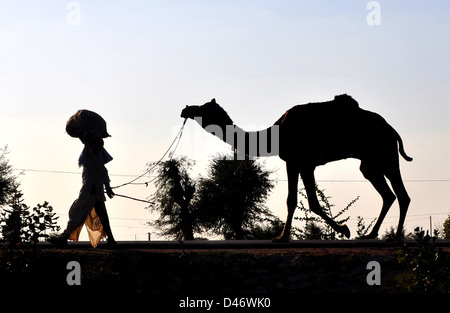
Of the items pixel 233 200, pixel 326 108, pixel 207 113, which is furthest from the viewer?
pixel 233 200

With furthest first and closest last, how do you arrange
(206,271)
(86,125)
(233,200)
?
(233,200), (86,125), (206,271)

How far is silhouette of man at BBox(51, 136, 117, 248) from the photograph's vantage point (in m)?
17.3

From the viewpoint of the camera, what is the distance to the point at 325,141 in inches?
732

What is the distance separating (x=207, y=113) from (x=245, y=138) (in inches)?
37.1

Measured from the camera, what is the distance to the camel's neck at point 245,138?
62.0 ft

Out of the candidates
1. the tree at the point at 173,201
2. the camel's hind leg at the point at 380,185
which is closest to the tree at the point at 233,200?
the tree at the point at 173,201

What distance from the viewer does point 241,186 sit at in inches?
2354

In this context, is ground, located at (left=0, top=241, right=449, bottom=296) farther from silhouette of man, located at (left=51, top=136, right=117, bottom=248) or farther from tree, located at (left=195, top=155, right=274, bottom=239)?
tree, located at (left=195, top=155, right=274, bottom=239)

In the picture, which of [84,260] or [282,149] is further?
[282,149]

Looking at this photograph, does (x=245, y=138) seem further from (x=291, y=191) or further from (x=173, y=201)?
(x=173, y=201)

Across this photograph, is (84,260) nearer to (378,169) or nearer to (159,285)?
(159,285)

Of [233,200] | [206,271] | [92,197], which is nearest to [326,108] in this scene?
[92,197]
